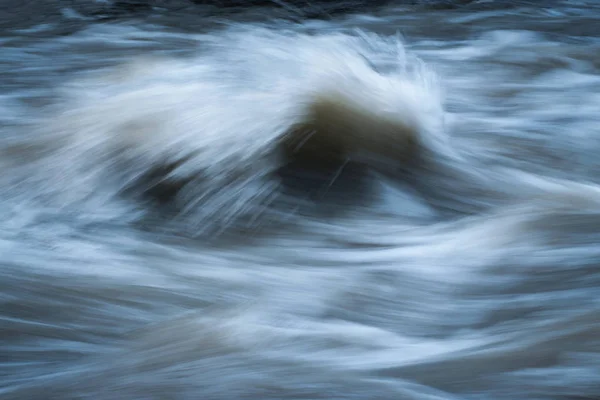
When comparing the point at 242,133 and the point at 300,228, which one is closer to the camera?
the point at 300,228

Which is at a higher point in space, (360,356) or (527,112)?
(527,112)

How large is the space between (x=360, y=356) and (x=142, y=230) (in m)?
0.56

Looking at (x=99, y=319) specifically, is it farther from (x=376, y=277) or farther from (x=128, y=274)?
(x=376, y=277)

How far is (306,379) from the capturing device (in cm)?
109

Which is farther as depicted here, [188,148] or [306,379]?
[188,148]

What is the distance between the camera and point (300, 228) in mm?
1554

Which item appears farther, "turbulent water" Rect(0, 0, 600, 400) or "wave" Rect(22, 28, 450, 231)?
"wave" Rect(22, 28, 450, 231)

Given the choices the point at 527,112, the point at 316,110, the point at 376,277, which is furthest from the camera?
the point at 527,112

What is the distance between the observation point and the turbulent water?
1.11m

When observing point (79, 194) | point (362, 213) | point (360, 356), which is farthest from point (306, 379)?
point (79, 194)

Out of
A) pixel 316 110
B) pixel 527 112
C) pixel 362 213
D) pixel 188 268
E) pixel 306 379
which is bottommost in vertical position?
pixel 306 379

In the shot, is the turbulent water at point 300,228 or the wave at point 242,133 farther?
the wave at point 242,133

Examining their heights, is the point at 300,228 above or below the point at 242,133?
below

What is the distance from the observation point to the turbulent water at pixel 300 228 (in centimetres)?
111
